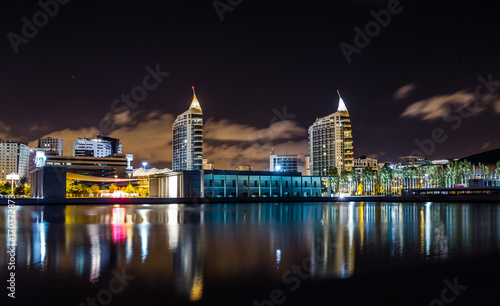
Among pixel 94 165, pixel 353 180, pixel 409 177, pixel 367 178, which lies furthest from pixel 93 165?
pixel 409 177

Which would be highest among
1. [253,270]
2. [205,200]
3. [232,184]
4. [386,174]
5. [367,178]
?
[386,174]

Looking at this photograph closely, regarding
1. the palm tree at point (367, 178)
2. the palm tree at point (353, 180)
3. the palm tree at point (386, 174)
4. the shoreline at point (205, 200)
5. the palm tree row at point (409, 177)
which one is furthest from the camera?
the palm tree at point (353, 180)

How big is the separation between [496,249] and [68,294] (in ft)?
58.7

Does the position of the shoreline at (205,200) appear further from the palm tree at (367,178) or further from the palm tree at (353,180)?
the palm tree at (353,180)

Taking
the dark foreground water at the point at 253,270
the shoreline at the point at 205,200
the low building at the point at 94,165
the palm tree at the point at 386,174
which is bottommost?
the shoreline at the point at 205,200

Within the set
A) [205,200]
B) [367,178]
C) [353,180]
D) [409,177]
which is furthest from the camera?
[353,180]

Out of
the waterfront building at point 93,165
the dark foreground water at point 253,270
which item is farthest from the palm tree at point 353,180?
the dark foreground water at point 253,270

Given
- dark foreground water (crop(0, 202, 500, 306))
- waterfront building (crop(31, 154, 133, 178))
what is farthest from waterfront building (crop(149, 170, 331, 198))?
dark foreground water (crop(0, 202, 500, 306))

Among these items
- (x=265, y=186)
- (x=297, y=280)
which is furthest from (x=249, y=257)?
(x=265, y=186)

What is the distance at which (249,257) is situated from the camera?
16.7 m

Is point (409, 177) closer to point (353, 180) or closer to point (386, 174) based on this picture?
point (386, 174)

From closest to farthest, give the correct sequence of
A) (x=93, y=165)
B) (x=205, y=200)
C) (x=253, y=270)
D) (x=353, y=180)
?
(x=253, y=270)
(x=205, y=200)
(x=353, y=180)
(x=93, y=165)

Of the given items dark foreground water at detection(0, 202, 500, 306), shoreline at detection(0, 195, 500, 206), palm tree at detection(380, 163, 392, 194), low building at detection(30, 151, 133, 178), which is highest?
low building at detection(30, 151, 133, 178)

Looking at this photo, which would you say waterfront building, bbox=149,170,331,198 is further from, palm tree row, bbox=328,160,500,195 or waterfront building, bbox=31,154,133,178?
waterfront building, bbox=31,154,133,178
